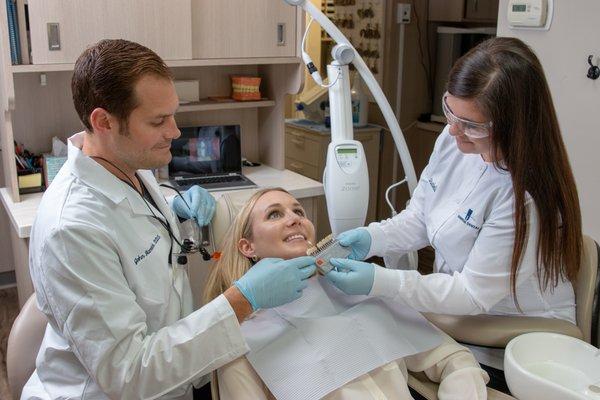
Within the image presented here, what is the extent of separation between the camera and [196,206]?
1801 millimetres

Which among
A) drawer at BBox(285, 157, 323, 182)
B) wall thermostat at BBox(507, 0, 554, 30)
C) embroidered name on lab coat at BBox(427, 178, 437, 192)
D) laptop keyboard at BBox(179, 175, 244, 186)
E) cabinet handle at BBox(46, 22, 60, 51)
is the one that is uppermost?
wall thermostat at BBox(507, 0, 554, 30)

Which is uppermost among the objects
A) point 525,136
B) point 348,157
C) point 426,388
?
point 525,136

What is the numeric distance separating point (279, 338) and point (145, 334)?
1.15 feet

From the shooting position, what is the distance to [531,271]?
4.94 ft

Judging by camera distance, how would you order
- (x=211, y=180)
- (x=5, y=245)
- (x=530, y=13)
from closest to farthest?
(x=530, y=13), (x=211, y=180), (x=5, y=245)

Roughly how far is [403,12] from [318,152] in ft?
3.55

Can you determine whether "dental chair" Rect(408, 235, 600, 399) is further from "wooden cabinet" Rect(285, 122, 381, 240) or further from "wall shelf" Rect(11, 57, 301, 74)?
"wooden cabinet" Rect(285, 122, 381, 240)

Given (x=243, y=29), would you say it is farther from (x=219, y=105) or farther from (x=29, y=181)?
(x=29, y=181)

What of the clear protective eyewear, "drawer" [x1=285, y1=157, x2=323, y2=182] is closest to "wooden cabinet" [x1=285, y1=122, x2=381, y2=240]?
"drawer" [x1=285, y1=157, x2=323, y2=182]

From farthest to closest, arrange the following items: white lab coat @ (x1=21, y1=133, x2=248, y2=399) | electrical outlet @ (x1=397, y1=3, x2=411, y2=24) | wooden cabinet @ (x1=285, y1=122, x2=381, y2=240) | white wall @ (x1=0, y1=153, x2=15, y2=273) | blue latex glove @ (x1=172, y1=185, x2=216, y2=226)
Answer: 1. electrical outlet @ (x1=397, y1=3, x2=411, y2=24)
2. wooden cabinet @ (x1=285, y1=122, x2=381, y2=240)
3. white wall @ (x1=0, y1=153, x2=15, y2=273)
4. blue latex glove @ (x1=172, y1=185, x2=216, y2=226)
5. white lab coat @ (x1=21, y1=133, x2=248, y2=399)

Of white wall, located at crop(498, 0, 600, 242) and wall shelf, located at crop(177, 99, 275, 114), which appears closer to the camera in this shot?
white wall, located at crop(498, 0, 600, 242)

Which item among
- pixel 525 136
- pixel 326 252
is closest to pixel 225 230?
pixel 326 252

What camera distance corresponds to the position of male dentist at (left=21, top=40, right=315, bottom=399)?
1180 mm

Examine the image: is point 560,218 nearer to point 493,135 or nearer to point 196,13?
point 493,135
